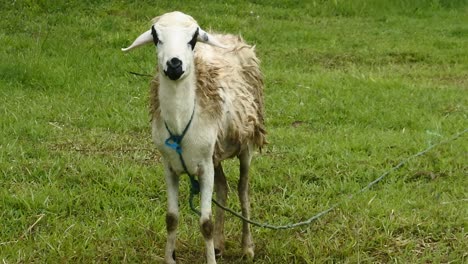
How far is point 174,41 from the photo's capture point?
4199 mm

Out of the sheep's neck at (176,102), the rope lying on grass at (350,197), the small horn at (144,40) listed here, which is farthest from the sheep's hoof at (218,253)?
the small horn at (144,40)

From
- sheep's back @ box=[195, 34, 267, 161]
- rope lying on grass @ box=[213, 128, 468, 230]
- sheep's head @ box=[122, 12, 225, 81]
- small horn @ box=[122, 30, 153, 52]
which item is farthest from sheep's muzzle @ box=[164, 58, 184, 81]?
rope lying on grass @ box=[213, 128, 468, 230]

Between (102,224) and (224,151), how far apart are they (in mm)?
1111

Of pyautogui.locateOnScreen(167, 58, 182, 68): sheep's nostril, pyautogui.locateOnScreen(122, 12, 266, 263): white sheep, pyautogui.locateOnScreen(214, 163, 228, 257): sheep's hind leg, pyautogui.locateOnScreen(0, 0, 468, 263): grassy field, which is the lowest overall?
pyautogui.locateOnScreen(0, 0, 468, 263): grassy field

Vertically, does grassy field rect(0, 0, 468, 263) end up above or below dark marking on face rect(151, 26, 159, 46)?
below

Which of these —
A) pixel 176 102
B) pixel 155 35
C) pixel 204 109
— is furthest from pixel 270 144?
pixel 155 35

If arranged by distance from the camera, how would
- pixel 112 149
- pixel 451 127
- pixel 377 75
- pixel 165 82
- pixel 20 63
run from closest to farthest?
1. pixel 165 82
2. pixel 112 149
3. pixel 451 127
4. pixel 20 63
5. pixel 377 75

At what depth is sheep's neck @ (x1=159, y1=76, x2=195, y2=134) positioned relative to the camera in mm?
4379

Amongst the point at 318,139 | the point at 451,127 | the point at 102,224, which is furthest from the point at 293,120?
the point at 102,224

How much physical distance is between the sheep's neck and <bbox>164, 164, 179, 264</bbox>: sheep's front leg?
0.37m

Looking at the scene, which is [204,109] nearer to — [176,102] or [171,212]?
[176,102]

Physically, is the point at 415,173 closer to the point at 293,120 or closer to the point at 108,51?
the point at 293,120

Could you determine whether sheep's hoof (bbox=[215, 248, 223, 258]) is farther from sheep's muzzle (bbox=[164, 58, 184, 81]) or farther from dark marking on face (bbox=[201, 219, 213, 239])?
sheep's muzzle (bbox=[164, 58, 184, 81])

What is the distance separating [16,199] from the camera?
573 cm
